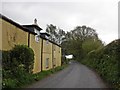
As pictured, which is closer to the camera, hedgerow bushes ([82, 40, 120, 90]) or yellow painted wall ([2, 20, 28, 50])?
hedgerow bushes ([82, 40, 120, 90])

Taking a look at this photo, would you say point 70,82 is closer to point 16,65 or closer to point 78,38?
point 16,65

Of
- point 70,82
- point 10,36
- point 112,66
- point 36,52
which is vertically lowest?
point 70,82

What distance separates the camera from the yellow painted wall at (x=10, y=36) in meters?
18.2

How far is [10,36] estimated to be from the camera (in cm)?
1948

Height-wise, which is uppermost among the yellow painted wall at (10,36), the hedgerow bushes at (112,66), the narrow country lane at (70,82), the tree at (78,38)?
the tree at (78,38)

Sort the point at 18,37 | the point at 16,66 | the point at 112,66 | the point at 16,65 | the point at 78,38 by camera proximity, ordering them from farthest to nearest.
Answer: the point at 78,38, the point at 18,37, the point at 112,66, the point at 16,65, the point at 16,66

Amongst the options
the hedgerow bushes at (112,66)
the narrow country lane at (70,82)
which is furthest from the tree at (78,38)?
the narrow country lane at (70,82)

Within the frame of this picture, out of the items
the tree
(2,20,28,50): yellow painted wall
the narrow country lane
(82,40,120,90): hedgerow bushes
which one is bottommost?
the narrow country lane

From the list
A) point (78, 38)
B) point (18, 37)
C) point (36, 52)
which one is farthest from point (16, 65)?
point (78, 38)

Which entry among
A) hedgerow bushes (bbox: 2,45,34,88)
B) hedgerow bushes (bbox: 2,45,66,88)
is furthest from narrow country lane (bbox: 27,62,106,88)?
hedgerow bushes (bbox: 2,45,34,88)

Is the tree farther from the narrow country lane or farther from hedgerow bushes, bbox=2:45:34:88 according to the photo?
hedgerow bushes, bbox=2:45:34:88

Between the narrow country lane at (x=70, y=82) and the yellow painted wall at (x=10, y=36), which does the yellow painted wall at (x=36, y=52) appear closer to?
the yellow painted wall at (x=10, y=36)

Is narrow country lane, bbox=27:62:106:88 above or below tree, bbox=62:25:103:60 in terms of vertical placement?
below

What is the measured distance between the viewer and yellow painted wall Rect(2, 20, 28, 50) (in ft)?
59.6
